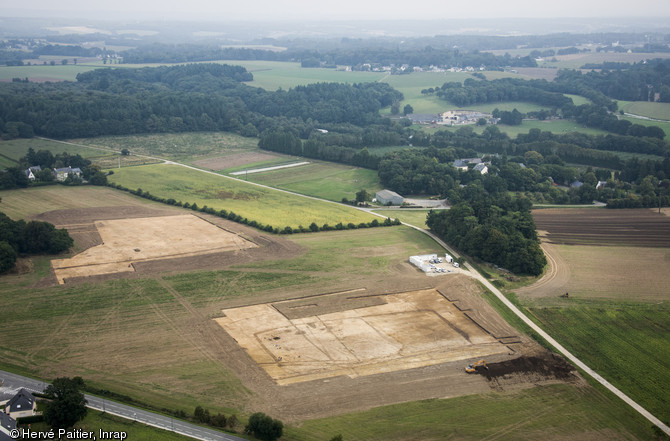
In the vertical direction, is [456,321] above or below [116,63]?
below

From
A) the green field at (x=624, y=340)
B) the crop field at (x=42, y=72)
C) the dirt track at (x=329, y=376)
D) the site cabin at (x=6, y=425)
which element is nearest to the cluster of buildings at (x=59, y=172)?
the dirt track at (x=329, y=376)

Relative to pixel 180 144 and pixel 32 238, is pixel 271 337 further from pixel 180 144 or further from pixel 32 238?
pixel 180 144

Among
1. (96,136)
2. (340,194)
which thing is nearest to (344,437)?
(340,194)

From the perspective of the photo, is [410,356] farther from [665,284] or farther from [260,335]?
[665,284]

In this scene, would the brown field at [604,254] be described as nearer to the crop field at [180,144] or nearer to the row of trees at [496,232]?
the row of trees at [496,232]

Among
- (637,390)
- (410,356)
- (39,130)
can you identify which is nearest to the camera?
(637,390)

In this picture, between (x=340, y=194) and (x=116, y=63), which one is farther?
(x=116, y=63)

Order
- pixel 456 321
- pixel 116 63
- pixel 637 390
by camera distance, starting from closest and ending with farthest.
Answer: pixel 637 390
pixel 456 321
pixel 116 63
